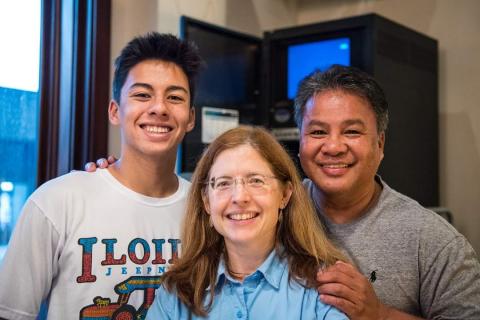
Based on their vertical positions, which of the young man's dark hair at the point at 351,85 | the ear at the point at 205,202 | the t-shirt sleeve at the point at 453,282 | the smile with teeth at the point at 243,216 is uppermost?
the young man's dark hair at the point at 351,85

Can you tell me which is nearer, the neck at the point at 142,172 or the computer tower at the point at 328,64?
the neck at the point at 142,172

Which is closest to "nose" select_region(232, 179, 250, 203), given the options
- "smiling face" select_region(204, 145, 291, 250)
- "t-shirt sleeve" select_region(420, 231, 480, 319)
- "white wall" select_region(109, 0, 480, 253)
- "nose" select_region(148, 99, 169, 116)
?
"smiling face" select_region(204, 145, 291, 250)

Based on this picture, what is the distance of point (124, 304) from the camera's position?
1474 mm

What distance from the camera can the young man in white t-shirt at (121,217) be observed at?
4.68ft

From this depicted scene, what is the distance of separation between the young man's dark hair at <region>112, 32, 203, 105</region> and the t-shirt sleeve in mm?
854

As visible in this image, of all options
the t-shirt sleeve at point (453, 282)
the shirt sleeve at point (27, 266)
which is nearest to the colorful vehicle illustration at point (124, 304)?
the shirt sleeve at point (27, 266)

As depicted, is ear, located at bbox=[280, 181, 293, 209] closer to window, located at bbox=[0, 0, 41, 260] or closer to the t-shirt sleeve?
the t-shirt sleeve

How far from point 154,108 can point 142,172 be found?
7.6 inches

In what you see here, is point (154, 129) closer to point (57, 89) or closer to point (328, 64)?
point (57, 89)

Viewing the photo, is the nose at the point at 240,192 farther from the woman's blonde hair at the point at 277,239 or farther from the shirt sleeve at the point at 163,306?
the shirt sleeve at the point at 163,306

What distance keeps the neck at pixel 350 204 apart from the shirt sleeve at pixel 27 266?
746 millimetres

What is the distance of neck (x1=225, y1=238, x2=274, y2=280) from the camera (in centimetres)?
132

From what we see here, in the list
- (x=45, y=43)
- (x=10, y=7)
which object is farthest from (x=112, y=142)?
(x=10, y=7)

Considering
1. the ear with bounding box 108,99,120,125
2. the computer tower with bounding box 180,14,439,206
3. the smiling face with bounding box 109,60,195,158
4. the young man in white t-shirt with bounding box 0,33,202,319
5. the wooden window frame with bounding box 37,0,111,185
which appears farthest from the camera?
the computer tower with bounding box 180,14,439,206
